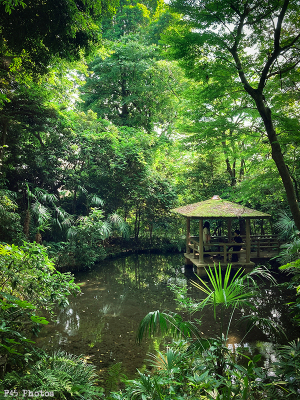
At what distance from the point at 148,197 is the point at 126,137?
3.62m

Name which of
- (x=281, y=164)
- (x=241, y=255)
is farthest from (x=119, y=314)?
(x=241, y=255)

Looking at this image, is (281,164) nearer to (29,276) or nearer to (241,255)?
(29,276)

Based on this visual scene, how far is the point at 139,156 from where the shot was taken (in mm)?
13922

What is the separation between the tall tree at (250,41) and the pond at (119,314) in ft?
11.5

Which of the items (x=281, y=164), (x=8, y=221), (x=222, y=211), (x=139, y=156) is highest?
(x=139, y=156)

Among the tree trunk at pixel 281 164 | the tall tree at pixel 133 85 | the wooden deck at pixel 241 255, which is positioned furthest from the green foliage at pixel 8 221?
the tall tree at pixel 133 85

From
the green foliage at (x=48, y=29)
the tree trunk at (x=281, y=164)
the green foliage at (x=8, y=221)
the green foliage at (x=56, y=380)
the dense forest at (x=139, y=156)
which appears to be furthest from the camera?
the green foliage at (x=8, y=221)

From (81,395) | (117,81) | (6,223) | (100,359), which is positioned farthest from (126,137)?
(81,395)

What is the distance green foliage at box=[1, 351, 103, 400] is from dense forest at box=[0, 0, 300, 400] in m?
0.02

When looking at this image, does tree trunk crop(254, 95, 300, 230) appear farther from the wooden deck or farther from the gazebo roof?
the wooden deck

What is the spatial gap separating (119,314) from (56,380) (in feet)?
11.9

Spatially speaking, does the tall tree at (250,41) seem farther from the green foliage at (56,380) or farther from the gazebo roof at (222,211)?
the gazebo roof at (222,211)

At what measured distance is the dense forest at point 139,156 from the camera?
9.61 ft

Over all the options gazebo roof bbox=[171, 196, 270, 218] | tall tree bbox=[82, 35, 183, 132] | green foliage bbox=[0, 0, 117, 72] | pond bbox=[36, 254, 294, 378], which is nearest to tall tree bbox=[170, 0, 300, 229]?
green foliage bbox=[0, 0, 117, 72]
